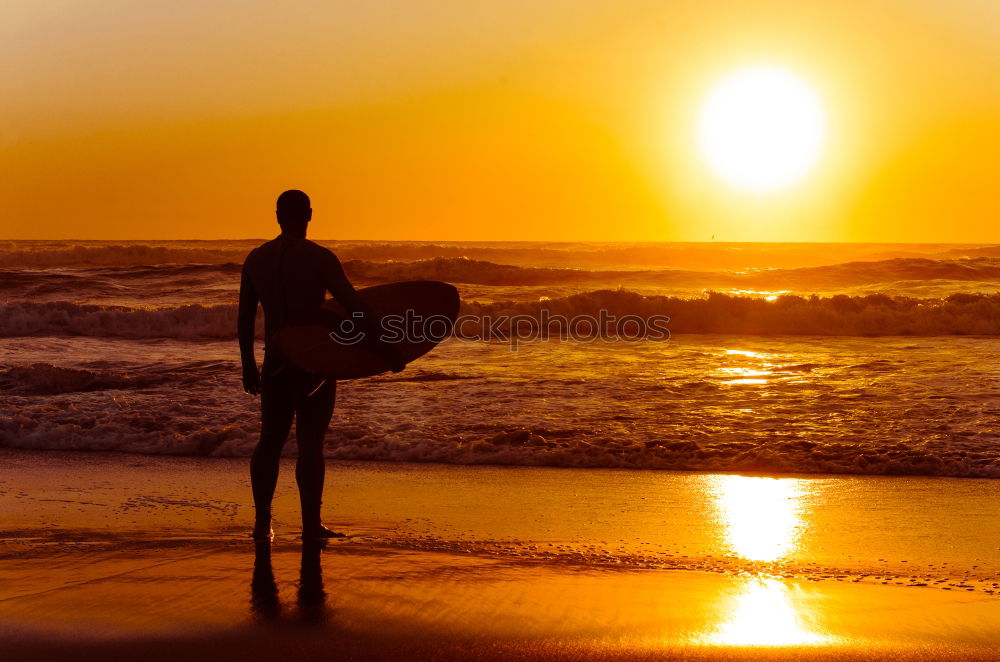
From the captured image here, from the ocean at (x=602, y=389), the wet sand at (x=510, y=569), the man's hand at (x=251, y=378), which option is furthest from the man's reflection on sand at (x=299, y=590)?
the ocean at (x=602, y=389)

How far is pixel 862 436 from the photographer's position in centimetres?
809

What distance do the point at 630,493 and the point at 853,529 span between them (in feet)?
4.71

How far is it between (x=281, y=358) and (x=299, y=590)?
1053mm

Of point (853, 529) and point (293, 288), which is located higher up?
point (293, 288)

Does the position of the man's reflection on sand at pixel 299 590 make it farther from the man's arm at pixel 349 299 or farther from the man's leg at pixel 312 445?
the man's arm at pixel 349 299

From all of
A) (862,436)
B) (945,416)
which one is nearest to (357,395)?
(862,436)

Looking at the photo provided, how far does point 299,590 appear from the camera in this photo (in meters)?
4.25

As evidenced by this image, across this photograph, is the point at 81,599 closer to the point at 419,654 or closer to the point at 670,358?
the point at 419,654

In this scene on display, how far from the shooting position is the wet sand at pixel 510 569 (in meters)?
3.68

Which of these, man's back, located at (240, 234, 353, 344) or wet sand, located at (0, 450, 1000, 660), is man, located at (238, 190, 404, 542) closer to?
man's back, located at (240, 234, 353, 344)

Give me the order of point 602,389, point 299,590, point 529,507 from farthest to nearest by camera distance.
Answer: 1. point 602,389
2. point 529,507
3. point 299,590

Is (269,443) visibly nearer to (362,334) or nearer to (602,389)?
(362,334)

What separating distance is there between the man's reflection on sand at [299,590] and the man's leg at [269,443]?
18 centimetres

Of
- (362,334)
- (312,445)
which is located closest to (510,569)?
(312,445)
